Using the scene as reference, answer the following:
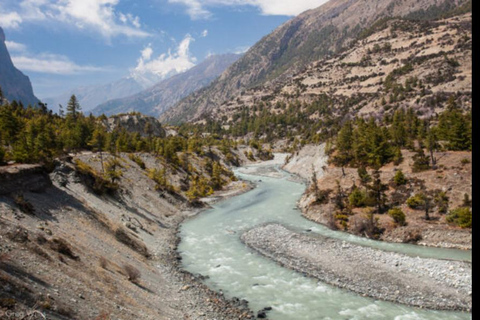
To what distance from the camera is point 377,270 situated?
116ft

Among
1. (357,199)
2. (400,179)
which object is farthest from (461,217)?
(357,199)

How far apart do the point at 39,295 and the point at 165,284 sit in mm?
15808

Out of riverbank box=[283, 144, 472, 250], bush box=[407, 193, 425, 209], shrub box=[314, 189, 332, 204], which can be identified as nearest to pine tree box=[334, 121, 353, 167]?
riverbank box=[283, 144, 472, 250]

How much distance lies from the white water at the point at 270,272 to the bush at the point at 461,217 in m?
5.09

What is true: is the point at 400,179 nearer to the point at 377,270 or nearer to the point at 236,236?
the point at 377,270

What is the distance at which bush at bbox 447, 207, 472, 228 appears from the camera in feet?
137

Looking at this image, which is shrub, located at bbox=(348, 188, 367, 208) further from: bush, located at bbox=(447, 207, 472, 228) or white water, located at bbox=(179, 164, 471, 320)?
bush, located at bbox=(447, 207, 472, 228)

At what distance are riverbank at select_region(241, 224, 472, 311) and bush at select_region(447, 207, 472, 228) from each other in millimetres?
8861

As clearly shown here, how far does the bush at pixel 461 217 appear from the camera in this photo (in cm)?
4178

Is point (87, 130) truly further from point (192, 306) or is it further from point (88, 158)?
point (192, 306)

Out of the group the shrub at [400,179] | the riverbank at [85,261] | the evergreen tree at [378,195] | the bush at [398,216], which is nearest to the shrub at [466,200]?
the bush at [398,216]

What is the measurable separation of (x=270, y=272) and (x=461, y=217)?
1104 inches

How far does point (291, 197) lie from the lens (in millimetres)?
74312
